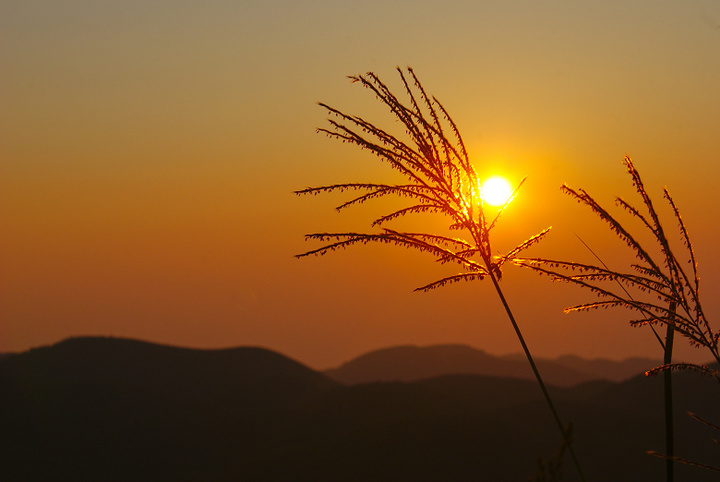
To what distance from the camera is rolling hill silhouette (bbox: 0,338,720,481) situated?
24.9 meters

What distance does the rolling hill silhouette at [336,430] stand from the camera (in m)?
24.9

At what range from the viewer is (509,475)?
77.7ft

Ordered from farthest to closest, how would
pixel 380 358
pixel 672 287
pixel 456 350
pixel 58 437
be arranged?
pixel 380 358, pixel 456 350, pixel 58 437, pixel 672 287

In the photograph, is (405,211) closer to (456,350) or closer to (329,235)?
(329,235)

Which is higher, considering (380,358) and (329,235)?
(380,358)

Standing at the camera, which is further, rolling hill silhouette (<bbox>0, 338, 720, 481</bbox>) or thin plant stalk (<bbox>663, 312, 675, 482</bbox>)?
rolling hill silhouette (<bbox>0, 338, 720, 481</bbox>)

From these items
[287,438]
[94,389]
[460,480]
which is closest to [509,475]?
[460,480]

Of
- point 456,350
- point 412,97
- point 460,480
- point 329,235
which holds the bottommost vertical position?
point 460,480

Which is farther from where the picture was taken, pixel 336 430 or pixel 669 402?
pixel 336 430

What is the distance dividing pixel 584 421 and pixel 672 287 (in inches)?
1120

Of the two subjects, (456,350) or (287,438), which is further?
(456,350)

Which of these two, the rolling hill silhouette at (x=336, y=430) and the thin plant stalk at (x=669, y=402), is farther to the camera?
the rolling hill silhouette at (x=336, y=430)

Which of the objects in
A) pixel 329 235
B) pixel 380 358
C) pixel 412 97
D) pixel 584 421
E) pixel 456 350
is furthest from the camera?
pixel 380 358

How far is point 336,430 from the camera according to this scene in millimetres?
31422
